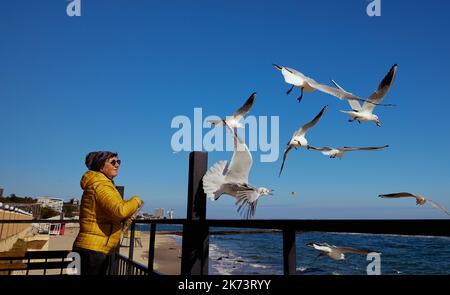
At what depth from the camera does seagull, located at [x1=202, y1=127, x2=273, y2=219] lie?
1.67 meters

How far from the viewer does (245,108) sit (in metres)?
1.94

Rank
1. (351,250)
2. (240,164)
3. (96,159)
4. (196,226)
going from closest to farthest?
(351,250) → (240,164) → (196,226) → (96,159)

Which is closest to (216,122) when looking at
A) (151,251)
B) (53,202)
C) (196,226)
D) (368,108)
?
(196,226)

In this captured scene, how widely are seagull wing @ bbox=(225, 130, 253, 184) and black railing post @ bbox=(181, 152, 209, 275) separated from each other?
23.2 inches

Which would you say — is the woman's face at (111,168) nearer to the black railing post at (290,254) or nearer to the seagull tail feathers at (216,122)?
the seagull tail feathers at (216,122)

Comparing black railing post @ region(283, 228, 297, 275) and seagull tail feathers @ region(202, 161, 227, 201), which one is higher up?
seagull tail feathers @ region(202, 161, 227, 201)

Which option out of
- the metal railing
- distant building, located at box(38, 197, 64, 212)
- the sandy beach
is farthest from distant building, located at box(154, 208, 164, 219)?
distant building, located at box(38, 197, 64, 212)

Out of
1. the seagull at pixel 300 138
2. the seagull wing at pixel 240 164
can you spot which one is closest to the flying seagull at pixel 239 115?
the seagull wing at pixel 240 164

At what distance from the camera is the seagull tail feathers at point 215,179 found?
191 centimetres

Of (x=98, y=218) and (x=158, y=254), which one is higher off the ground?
(x=98, y=218)

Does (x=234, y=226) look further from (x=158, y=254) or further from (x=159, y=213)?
(x=158, y=254)

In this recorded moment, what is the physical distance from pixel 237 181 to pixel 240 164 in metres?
0.09

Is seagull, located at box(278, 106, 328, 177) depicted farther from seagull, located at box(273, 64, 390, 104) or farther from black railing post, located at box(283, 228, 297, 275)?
black railing post, located at box(283, 228, 297, 275)
